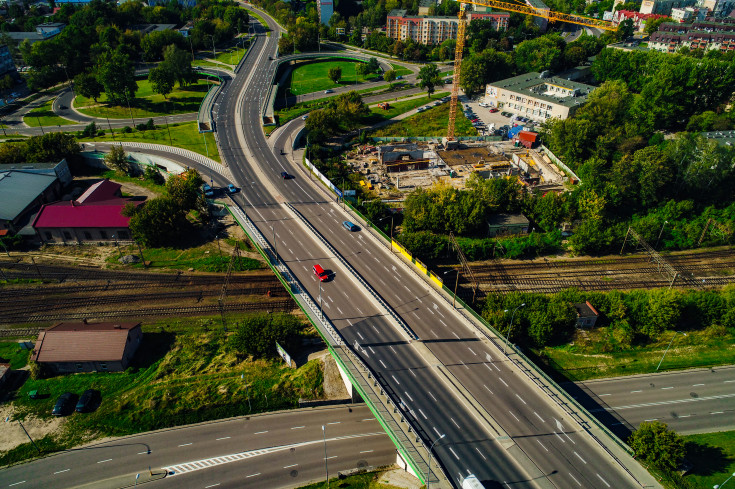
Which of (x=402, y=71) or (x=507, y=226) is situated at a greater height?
(x=402, y=71)

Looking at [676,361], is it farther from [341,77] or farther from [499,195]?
[341,77]

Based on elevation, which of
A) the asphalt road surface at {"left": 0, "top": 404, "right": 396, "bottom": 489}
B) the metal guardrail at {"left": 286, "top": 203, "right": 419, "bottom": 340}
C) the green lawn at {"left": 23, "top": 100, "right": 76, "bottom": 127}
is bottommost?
the asphalt road surface at {"left": 0, "top": 404, "right": 396, "bottom": 489}

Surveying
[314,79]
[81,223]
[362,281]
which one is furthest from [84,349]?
[314,79]

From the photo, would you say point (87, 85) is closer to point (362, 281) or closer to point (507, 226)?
point (362, 281)

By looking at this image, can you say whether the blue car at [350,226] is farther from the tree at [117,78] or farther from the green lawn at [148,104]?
the tree at [117,78]

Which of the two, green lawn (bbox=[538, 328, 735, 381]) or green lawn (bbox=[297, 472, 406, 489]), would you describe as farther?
green lawn (bbox=[538, 328, 735, 381])

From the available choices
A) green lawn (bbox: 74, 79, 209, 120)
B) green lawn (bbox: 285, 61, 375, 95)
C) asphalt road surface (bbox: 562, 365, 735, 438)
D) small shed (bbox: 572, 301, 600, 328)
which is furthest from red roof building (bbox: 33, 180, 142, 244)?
green lawn (bbox: 285, 61, 375, 95)

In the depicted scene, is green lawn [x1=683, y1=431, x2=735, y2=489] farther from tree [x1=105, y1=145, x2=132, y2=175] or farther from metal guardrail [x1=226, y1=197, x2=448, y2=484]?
tree [x1=105, y1=145, x2=132, y2=175]
